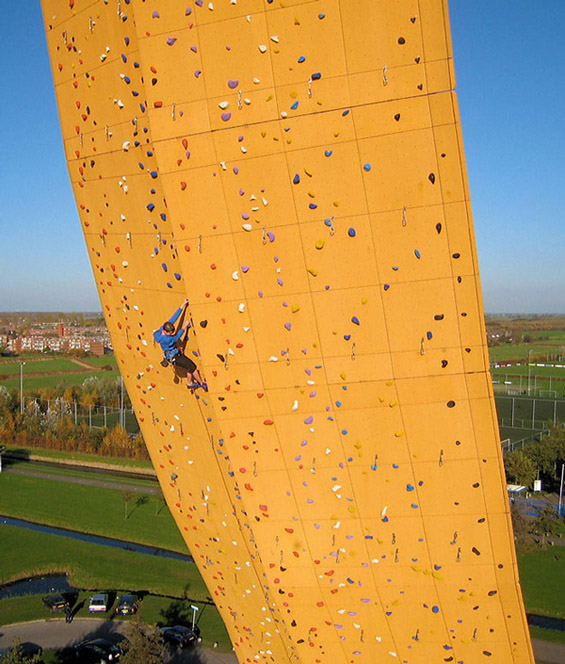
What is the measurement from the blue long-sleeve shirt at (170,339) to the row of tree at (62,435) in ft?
113

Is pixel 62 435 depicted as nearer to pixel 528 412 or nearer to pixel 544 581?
pixel 544 581

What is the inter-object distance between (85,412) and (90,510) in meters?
28.4

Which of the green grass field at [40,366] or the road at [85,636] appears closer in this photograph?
the road at [85,636]

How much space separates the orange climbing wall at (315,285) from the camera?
3.23 metres

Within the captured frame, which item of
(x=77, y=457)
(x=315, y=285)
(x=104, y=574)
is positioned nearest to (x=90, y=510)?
(x=104, y=574)

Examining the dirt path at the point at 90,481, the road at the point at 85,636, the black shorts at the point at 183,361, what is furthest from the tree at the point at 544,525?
the black shorts at the point at 183,361

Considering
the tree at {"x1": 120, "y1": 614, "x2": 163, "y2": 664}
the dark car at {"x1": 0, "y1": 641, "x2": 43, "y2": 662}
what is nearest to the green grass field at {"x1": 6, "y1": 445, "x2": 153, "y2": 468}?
the dark car at {"x1": 0, "y1": 641, "x2": 43, "y2": 662}

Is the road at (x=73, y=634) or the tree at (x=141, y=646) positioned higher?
the tree at (x=141, y=646)

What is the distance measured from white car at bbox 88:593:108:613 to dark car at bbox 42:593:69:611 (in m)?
0.71

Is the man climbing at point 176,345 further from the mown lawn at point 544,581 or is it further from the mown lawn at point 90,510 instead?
the mown lawn at point 90,510

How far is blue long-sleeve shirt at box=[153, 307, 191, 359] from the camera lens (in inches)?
153

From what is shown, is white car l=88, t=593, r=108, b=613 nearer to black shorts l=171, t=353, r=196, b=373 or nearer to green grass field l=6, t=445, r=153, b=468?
black shorts l=171, t=353, r=196, b=373

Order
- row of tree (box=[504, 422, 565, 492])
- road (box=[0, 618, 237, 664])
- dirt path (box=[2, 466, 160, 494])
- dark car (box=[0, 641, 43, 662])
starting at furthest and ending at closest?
dirt path (box=[2, 466, 160, 494]) → row of tree (box=[504, 422, 565, 492]) → road (box=[0, 618, 237, 664]) → dark car (box=[0, 641, 43, 662])

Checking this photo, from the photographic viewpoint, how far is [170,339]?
3895 mm
